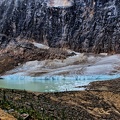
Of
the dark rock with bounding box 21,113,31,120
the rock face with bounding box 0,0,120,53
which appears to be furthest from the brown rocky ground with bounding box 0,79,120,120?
the rock face with bounding box 0,0,120,53

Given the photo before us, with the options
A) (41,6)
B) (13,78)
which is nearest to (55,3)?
(41,6)

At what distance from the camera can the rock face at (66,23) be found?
68.3m

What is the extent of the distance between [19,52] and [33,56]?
3.82m

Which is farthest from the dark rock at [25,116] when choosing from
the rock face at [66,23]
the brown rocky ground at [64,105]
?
the rock face at [66,23]

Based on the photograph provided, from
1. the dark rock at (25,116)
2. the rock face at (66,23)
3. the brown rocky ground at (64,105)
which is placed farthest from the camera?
the rock face at (66,23)

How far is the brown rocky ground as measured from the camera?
14.6 m

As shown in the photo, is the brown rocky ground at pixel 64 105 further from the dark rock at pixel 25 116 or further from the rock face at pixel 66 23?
the rock face at pixel 66 23

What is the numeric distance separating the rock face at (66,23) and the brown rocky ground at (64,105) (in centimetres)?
4267

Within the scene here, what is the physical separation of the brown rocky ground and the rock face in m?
42.7

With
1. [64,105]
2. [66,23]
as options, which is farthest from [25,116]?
[66,23]

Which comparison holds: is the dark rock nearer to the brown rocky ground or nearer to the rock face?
the brown rocky ground

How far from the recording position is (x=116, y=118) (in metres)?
18.7

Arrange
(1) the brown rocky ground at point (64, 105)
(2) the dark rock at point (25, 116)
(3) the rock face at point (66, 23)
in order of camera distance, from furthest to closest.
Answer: (3) the rock face at point (66, 23)
(1) the brown rocky ground at point (64, 105)
(2) the dark rock at point (25, 116)

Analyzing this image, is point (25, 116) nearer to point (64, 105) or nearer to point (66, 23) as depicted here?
point (64, 105)
